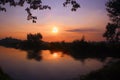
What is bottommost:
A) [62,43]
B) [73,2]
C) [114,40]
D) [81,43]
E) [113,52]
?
[73,2]

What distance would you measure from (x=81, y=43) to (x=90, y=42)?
452 centimetres

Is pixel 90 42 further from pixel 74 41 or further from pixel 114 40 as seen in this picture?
pixel 114 40

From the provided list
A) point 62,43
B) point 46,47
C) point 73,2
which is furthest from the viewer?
point 46,47

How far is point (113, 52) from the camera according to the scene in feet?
278

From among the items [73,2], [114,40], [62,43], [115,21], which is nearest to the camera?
[73,2]

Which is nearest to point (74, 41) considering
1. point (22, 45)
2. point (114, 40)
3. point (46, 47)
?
point (46, 47)

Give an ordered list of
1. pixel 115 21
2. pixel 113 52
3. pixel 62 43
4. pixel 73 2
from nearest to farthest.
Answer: pixel 73 2 < pixel 115 21 < pixel 113 52 < pixel 62 43

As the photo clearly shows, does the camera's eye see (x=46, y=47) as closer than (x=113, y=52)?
No

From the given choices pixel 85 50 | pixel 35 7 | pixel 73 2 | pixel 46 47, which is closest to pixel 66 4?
pixel 73 2

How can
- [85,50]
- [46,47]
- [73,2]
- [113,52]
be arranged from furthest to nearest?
[46,47]
[85,50]
[113,52]
[73,2]

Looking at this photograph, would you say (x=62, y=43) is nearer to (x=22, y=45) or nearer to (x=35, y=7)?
(x=22, y=45)

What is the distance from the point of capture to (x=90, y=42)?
332ft

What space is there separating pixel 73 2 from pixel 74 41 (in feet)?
313

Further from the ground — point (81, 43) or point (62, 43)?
point (62, 43)
